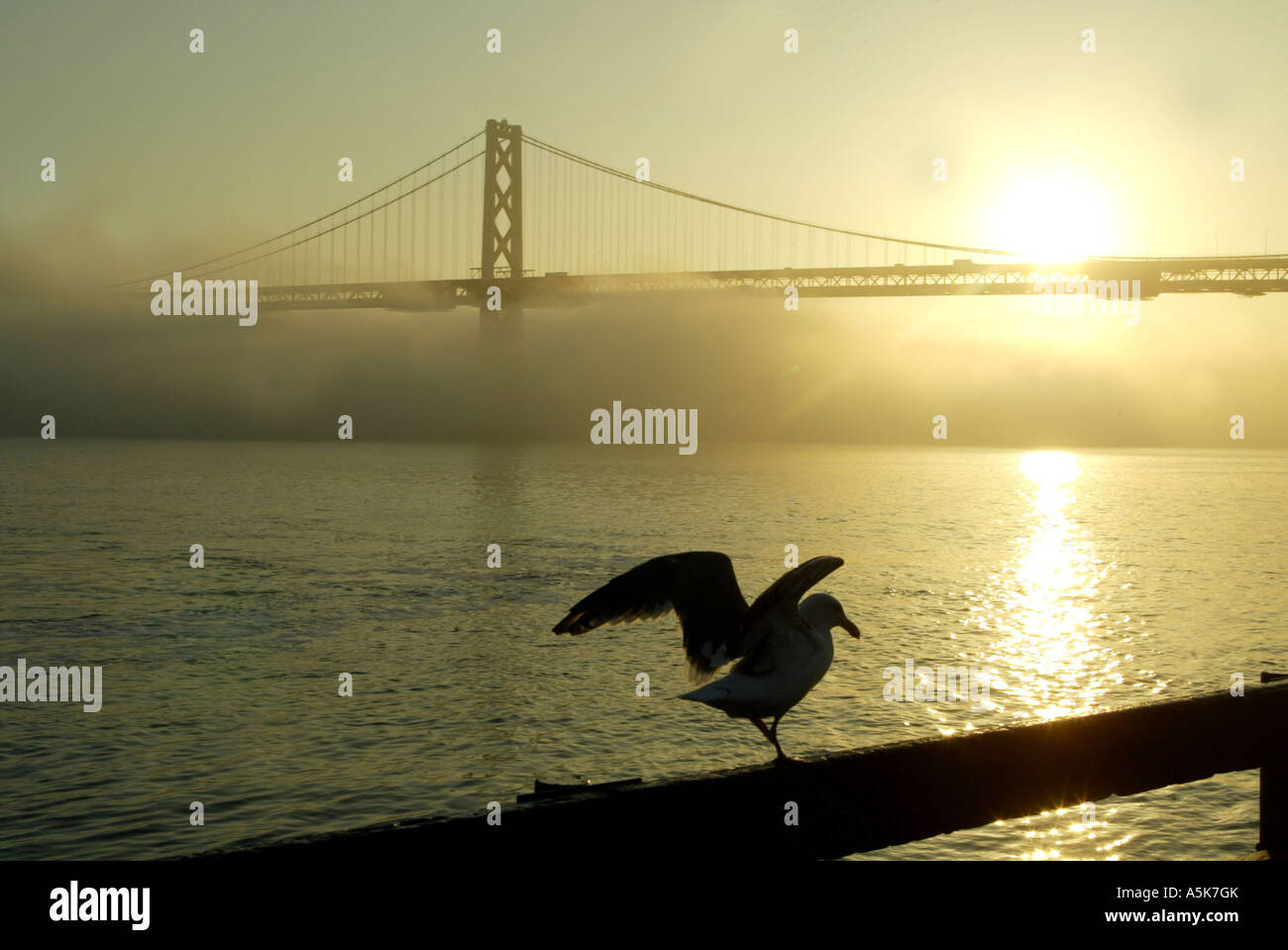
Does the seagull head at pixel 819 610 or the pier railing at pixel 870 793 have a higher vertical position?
the seagull head at pixel 819 610

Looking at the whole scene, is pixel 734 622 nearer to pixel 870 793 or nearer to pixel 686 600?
pixel 686 600

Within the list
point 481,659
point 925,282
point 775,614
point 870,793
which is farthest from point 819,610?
point 925,282

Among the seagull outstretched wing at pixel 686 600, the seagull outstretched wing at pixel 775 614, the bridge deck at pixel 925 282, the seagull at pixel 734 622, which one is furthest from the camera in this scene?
the bridge deck at pixel 925 282

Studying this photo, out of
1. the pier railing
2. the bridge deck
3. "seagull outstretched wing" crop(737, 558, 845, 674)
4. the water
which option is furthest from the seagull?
the bridge deck

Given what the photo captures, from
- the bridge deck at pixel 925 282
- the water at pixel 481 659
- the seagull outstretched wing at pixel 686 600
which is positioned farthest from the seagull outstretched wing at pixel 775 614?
the bridge deck at pixel 925 282

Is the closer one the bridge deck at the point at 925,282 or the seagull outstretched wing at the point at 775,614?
the seagull outstretched wing at the point at 775,614

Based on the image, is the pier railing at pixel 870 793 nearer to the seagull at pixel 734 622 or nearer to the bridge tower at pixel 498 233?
the seagull at pixel 734 622

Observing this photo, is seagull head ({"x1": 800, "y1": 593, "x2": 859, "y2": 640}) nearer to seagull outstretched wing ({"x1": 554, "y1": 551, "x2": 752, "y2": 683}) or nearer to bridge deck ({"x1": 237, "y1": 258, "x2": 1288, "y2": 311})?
seagull outstretched wing ({"x1": 554, "y1": 551, "x2": 752, "y2": 683})
